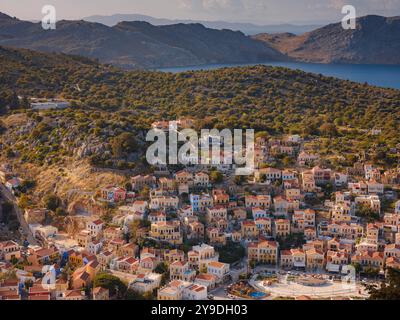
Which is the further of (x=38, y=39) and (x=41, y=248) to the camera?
(x=38, y=39)

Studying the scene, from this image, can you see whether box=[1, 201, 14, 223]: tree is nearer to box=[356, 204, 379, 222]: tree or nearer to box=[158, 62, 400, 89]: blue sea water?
box=[356, 204, 379, 222]: tree

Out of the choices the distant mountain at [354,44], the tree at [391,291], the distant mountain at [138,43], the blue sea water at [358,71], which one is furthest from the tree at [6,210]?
the distant mountain at [354,44]

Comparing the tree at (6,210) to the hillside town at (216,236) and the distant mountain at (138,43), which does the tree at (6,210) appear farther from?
the distant mountain at (138,43)

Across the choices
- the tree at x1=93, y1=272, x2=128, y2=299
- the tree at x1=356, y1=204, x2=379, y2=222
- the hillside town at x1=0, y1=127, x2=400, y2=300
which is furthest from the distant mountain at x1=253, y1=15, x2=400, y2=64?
the tree at x1=93, y1=272, x2=128, y2=299

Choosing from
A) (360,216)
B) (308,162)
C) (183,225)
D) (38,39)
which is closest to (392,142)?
(308,162)

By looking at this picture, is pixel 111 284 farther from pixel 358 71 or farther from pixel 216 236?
pixel 358 71

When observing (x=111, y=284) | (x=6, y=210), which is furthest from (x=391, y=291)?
(x=6, y=210)
